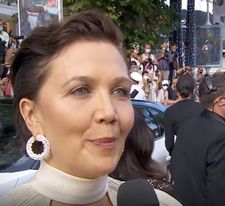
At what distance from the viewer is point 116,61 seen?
148cm

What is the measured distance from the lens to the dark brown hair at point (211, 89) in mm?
3879

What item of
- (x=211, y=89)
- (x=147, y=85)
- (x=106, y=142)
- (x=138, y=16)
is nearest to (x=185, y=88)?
(x=211, y=89)

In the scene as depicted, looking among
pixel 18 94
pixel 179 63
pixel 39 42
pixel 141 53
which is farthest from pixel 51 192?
pixel 179 63

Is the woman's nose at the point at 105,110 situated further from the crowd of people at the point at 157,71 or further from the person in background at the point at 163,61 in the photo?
the person in background at the point at 163,61

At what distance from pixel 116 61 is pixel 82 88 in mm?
128

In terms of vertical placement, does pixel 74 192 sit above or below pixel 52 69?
below

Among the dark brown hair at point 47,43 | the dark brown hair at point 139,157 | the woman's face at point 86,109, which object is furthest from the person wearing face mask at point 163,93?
the woman's face at point 86,109

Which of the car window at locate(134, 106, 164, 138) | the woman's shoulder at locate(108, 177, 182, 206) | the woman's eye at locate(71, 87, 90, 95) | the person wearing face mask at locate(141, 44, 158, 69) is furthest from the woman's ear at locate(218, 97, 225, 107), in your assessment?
the person wearing face mask at locate(141, 44, 158, 69)

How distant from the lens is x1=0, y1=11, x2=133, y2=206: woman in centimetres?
138

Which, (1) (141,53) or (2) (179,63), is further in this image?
(2) (179,63)

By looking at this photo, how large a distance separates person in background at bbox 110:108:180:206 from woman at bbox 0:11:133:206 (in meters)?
1.60

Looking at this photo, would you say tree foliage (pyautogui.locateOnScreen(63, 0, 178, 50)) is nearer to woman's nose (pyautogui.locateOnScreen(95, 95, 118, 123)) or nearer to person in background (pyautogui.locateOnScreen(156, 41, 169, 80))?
person in background (pyautogui.locateOnScreen(156, 41, 169, 80))

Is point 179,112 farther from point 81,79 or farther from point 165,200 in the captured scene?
point 81,79

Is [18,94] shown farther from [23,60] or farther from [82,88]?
[82,88]
